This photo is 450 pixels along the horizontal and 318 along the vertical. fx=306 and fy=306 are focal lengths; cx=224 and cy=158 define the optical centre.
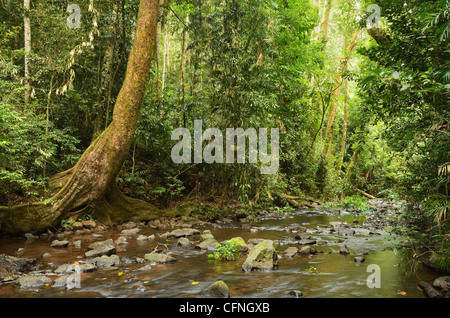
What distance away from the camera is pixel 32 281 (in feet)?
14.0

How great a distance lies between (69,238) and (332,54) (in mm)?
24164

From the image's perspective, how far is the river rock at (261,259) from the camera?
17.2ft

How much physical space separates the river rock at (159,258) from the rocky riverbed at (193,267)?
18 millimetres

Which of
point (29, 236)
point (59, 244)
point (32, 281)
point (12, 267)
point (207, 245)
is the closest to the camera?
point (32, 281)

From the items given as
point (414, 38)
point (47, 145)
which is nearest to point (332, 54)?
point (414, 38)

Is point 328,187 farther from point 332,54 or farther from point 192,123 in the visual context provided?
point 332,54

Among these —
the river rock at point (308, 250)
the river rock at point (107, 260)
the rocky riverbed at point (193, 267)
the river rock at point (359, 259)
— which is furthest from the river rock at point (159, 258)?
the river rock at point (359, 259)

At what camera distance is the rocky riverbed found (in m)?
4.22

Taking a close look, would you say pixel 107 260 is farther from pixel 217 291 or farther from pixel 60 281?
pixel 217 291

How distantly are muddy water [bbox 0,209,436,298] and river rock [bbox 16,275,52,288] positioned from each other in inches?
3.8

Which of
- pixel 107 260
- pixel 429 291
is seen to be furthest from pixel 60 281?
pixel 429 291

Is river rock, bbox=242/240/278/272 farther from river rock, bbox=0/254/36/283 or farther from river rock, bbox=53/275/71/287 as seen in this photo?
river rock, bbox=0/254/36/283

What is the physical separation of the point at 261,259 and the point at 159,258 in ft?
6.12

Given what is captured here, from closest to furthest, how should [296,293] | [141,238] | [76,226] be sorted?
[296,293] → [141,238] → [76,226]
